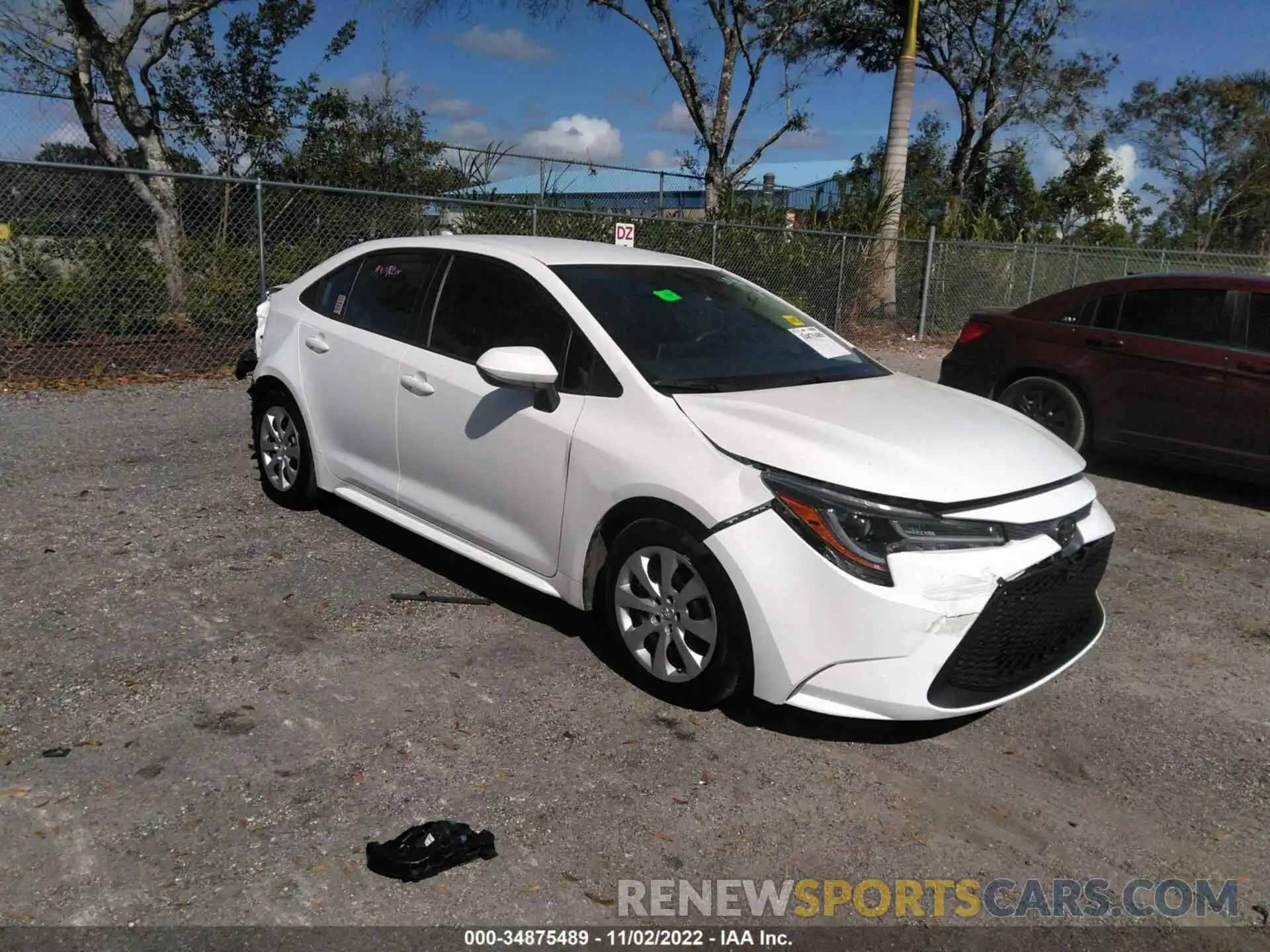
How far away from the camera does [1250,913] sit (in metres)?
2.62

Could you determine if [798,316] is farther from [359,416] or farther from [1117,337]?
[1117,337]

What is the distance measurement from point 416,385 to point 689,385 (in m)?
1.35

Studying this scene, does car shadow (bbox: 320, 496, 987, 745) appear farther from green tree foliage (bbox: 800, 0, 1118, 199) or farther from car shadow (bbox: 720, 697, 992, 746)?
green tree foliage (bbox: 800, 0, 1118, 199)

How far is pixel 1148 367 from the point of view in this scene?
679 cm

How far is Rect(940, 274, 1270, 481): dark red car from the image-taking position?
6395 mm

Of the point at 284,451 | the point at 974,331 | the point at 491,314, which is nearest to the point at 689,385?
the point at 491,314

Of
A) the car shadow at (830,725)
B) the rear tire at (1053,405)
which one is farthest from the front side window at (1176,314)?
the car shadow at (830,725)

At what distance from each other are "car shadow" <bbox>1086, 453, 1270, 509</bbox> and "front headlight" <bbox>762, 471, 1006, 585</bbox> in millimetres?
4700

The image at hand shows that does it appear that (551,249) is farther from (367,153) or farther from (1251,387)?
(367,153)

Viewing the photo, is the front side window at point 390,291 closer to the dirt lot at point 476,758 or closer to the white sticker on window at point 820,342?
the dirt lot at point 476,758

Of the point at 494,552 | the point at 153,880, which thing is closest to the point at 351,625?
the point at 494,552

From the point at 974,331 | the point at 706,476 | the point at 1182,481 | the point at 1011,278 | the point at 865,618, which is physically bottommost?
the point at 1182,481

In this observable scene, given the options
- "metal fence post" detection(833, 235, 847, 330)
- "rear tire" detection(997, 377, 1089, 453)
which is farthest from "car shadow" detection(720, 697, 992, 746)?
"metal fence post" detection(833, 235, 847, 330)

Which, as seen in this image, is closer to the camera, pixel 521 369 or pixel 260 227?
pixel 521 369
